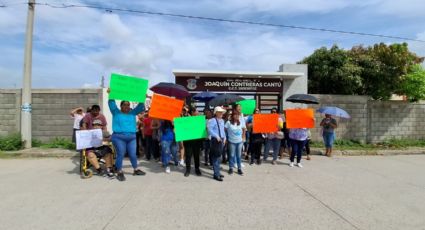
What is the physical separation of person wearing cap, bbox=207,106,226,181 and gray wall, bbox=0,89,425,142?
21.1 feet

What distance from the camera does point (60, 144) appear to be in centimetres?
1323

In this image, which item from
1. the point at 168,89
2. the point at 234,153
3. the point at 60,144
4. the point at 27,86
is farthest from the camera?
the point at 60,144

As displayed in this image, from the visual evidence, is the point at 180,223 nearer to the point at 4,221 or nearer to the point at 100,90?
the point at 4,221

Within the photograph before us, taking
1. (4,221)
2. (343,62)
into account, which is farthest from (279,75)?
(4,221)

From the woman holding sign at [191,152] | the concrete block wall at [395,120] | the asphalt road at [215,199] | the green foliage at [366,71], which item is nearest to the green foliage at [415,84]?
the green foliage at [366,71]

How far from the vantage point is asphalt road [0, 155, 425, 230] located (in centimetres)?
541

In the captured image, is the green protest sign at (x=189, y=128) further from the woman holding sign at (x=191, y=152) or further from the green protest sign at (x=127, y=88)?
the green protest sign at (x=127, y=88)

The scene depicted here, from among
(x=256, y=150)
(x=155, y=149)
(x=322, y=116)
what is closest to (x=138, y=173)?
(x=155, y=149)

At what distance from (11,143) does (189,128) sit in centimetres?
709

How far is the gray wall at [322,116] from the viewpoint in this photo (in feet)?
44.5

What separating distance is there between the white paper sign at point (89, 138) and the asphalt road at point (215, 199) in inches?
29.8

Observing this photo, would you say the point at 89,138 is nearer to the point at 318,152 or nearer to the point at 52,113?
the point at 52,113

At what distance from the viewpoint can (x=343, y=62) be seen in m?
16.8

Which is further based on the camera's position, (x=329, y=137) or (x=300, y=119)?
(x=329, y=137)
